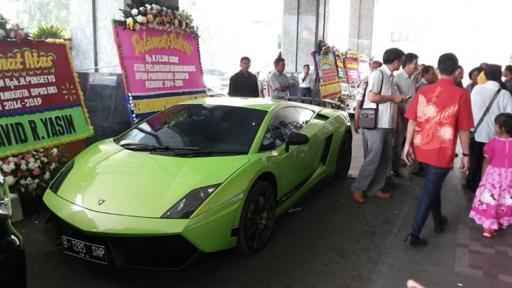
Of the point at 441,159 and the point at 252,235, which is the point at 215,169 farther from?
the point at 441,159

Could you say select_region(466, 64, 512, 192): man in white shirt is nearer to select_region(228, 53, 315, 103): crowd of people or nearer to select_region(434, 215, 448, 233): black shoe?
select_region(434, 215, 448, 233): black shoe

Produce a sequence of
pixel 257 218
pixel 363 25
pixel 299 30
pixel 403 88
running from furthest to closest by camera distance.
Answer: pixel 363 25 → pixel 299 30 → pixel 403 88 → pixel 257 218

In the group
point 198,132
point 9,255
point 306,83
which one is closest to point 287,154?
point 198,132

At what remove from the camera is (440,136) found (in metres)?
3.65

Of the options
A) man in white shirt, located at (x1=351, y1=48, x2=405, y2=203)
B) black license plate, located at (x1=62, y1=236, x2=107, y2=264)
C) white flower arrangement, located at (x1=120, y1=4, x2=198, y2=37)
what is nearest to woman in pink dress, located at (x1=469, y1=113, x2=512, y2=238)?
man in white shirt, located at (x1=351, y1=48, x2=405, y2=203)

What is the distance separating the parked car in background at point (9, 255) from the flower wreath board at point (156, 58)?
142 inches

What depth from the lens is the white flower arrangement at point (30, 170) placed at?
14.0 feet

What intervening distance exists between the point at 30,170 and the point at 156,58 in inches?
92.8

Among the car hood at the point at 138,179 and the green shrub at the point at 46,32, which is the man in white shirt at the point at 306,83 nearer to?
the green shrub at the point at 46,32

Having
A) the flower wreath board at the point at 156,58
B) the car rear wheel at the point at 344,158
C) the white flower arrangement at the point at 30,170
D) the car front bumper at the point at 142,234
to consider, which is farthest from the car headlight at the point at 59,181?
the car rear wheel at the point at 344,158

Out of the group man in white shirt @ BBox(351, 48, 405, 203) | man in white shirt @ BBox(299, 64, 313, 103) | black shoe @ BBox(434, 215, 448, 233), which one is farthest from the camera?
man in white shirt @ BBox(299, 64, 313, 103)

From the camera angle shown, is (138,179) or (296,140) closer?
(138,179)

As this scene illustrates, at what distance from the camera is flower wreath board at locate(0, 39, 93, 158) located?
448 cm

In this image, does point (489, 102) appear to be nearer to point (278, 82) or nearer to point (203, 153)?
point (203, 153)
